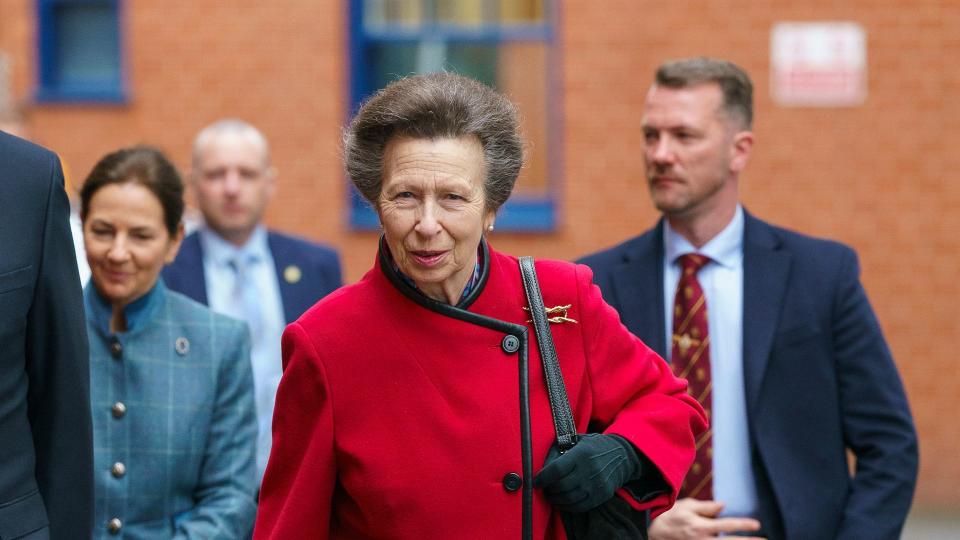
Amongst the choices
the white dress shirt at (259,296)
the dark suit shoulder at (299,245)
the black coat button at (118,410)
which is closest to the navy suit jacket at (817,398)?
the black coat button at (118,410)

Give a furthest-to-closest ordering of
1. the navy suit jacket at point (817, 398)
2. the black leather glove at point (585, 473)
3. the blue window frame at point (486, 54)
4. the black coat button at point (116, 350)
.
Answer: the blue window frame at point (486, 54)
the navy suit jacket at point (817, 398)
the black coat button at point (116, 350)
the black leather glove at point (585, 473)

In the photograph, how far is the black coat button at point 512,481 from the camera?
3.03 m

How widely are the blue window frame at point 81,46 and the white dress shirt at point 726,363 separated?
271 inches

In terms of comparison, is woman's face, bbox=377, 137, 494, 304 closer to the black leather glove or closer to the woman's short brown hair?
the black leather glove

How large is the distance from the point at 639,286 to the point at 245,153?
241 cm

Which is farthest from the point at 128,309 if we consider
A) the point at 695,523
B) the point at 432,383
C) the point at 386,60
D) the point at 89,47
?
the point at 89,47

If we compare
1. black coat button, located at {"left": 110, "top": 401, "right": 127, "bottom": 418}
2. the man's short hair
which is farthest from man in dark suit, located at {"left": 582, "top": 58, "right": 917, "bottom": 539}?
black coat button, located at {"left": 110, "top": 401, "right": 127, "bottom": 418}

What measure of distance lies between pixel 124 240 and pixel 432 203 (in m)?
1.51

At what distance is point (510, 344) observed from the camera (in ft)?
10.2

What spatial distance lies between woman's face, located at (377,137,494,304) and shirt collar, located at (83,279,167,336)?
137cm

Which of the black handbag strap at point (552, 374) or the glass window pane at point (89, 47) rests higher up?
the glass window pane at point (89, 47)

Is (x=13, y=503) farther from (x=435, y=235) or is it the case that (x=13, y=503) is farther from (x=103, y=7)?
(x=103, y=7)

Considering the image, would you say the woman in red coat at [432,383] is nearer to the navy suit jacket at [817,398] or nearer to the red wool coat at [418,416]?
the red wool coat at [418,416]

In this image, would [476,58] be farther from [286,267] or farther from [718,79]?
[718,79]
